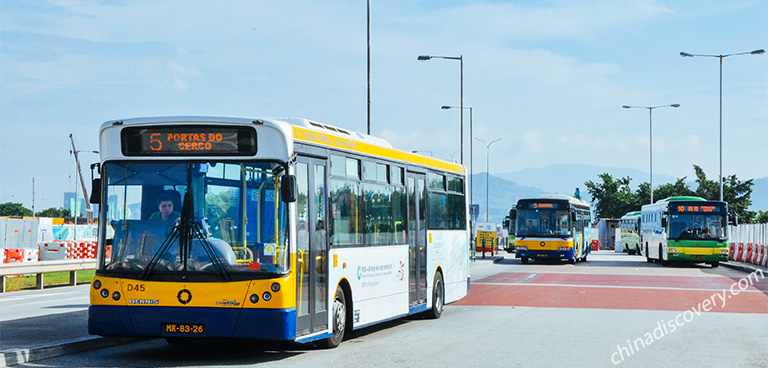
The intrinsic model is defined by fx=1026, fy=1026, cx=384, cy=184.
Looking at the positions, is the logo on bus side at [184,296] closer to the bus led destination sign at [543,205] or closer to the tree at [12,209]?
the bus led destination sign at [543,205]

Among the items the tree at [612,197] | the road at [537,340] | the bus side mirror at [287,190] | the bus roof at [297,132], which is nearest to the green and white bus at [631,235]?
the tree at [612,197]

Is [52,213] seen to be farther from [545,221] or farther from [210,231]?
[210,231]

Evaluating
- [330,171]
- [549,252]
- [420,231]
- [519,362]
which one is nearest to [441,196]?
[420,231]

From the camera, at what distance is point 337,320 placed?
13.0m

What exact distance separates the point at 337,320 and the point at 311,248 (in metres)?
1.36

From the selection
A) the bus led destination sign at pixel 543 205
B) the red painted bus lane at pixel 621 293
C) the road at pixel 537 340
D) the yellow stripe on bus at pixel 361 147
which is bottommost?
the red painted bus lane at pixel 621 293

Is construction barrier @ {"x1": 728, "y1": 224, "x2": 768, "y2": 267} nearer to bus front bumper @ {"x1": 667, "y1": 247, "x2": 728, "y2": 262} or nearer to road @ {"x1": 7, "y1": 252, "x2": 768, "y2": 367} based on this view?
bus front bumper @ {"x1": 667, "y1": 247, "x2": 728, "y2": 262}

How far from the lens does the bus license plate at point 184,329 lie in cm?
1124

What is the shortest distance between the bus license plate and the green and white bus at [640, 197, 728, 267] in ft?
108

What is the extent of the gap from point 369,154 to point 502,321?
4.36 m

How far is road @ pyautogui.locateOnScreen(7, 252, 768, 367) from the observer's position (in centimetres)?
1177

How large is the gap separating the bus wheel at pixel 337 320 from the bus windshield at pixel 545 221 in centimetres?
3166

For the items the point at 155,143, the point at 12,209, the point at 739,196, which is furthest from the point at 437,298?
the point at 12,209

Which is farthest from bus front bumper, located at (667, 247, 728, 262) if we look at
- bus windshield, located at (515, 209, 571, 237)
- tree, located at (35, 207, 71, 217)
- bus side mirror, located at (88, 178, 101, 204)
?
tree, located at (35, 207, 71, 217)
